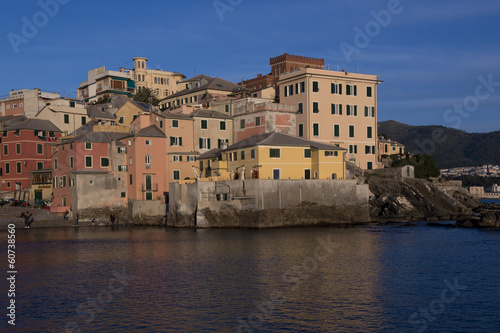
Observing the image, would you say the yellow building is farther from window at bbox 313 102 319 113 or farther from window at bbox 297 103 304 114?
window at bbox 297 103 304 114

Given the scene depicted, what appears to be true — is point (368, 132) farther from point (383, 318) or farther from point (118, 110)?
point (383, 318)

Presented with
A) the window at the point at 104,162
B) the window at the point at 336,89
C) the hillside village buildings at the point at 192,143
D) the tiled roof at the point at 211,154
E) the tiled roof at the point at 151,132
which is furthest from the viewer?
the window at the point at 336,89

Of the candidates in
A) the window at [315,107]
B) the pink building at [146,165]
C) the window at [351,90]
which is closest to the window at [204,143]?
the pink building at [146,165]

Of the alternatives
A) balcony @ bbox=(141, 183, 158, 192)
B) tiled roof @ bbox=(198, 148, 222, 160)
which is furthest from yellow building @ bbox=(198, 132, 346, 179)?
balcony @ bbox=(141, 183, 158, 192)

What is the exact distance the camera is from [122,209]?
74812 mm

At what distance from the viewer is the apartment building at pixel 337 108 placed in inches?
3056

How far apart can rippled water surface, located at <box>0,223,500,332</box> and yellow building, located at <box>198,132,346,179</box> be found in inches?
489

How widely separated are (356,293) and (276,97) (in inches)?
2510

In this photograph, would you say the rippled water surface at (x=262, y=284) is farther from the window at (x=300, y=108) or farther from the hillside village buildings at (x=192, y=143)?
the window at (x=300, y=108)

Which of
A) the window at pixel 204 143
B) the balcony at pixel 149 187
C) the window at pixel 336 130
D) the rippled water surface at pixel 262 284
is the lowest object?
the rippled water surface at pixel 262 284

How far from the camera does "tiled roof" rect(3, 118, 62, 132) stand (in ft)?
278

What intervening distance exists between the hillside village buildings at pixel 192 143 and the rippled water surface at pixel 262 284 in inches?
593

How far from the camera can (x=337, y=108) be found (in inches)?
3135

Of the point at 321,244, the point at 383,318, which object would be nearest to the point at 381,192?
the point at 321,244
